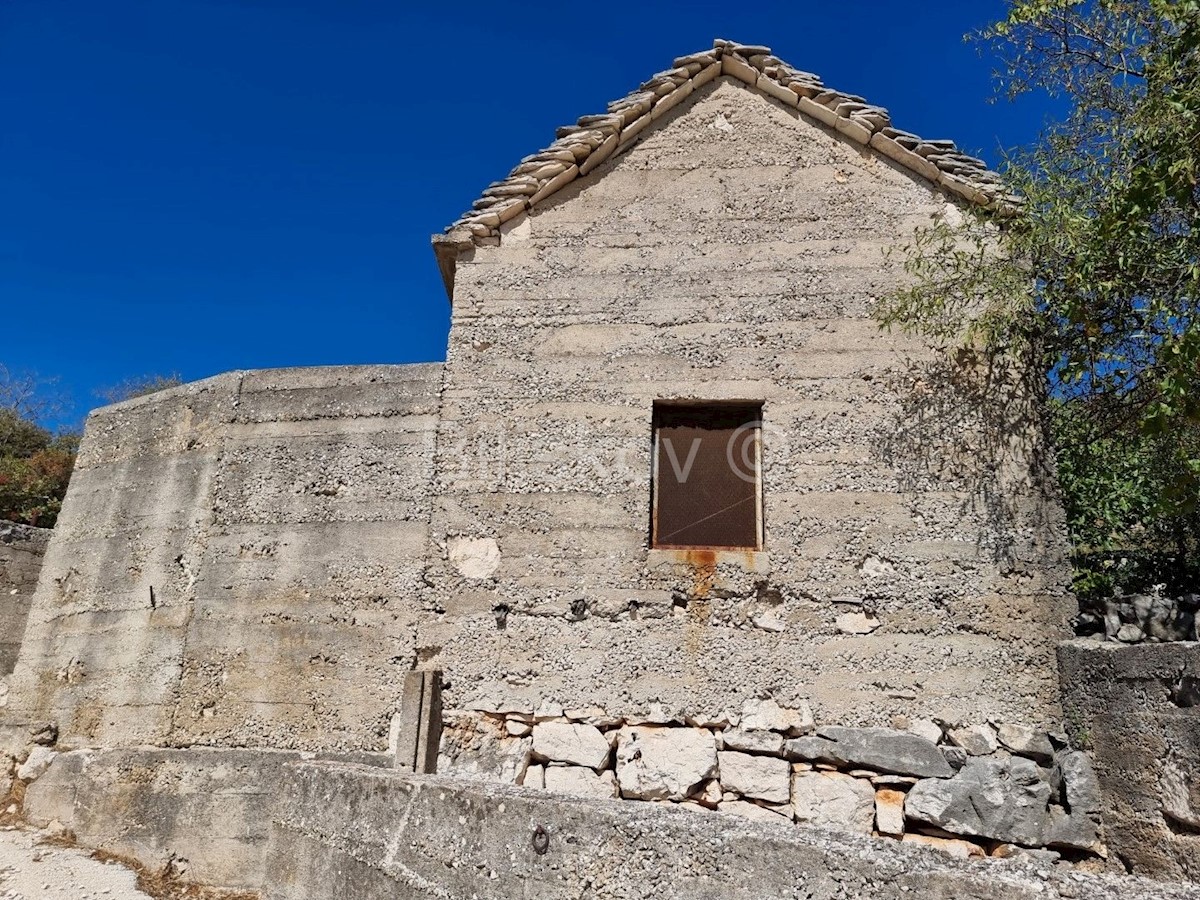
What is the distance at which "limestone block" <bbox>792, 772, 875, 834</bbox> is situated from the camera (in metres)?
4.77

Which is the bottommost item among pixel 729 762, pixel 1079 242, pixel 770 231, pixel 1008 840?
pixel 1008 840

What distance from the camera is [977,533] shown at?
5215mm

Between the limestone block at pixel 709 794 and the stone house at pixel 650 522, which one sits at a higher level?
the stone house at pixel 650 522

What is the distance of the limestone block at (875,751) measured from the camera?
4809 millimetres

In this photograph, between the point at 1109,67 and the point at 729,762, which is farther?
the point at 1109,67

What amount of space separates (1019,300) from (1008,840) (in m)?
3.19

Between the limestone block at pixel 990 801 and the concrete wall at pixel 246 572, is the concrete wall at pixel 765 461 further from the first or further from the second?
the concrete wall at pixel 246 572

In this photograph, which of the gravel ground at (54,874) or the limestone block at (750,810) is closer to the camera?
the limestone block at (750,810)

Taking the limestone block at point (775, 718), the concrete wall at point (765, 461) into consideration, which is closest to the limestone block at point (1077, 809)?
the concrete wall at point (765, 461)

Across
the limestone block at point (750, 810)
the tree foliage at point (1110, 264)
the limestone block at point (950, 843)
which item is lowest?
the limestone block at point (950, 843)

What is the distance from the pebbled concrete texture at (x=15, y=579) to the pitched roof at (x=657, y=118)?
5732 mm

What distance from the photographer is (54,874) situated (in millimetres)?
5844

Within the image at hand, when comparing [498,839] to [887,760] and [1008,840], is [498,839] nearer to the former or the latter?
[887,760]

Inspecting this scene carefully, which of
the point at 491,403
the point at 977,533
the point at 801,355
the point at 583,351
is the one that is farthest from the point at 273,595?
the point at 977,533
